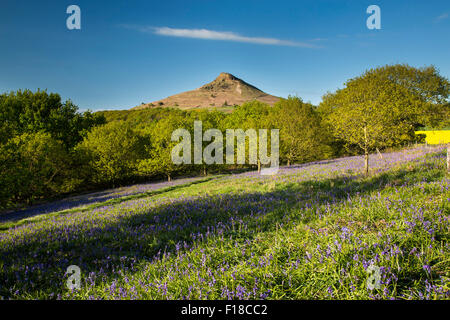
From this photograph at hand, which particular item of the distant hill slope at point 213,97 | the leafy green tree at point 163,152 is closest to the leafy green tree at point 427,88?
the leafy green tree at point 163,152

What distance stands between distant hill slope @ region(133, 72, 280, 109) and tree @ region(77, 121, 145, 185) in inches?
3555

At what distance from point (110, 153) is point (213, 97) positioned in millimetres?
126026

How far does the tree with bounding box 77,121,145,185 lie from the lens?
3141 cm

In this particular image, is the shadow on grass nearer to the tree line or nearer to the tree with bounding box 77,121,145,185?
the tree line

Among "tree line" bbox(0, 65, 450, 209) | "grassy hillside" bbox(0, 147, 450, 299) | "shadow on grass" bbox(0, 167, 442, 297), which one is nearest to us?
"grassy hillside" bbox(0, 147, 450, 299)

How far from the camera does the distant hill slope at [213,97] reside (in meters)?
130

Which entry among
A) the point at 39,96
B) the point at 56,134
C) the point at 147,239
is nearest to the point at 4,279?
the point at 147,239

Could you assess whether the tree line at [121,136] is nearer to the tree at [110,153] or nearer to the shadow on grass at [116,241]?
the tree at [110,153]

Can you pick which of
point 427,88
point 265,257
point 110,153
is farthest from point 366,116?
point 427,88

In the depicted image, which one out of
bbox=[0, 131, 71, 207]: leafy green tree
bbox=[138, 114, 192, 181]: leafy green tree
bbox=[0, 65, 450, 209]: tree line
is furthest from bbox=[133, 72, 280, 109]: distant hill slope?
bbox=[0, 131, 71, 207]: leafy green tree

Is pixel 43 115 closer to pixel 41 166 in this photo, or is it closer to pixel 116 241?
pixel 41 166

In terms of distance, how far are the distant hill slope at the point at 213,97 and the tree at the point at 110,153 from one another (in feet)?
296

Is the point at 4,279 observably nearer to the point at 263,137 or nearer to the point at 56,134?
the point at 263,137

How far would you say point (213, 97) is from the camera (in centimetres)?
15038
